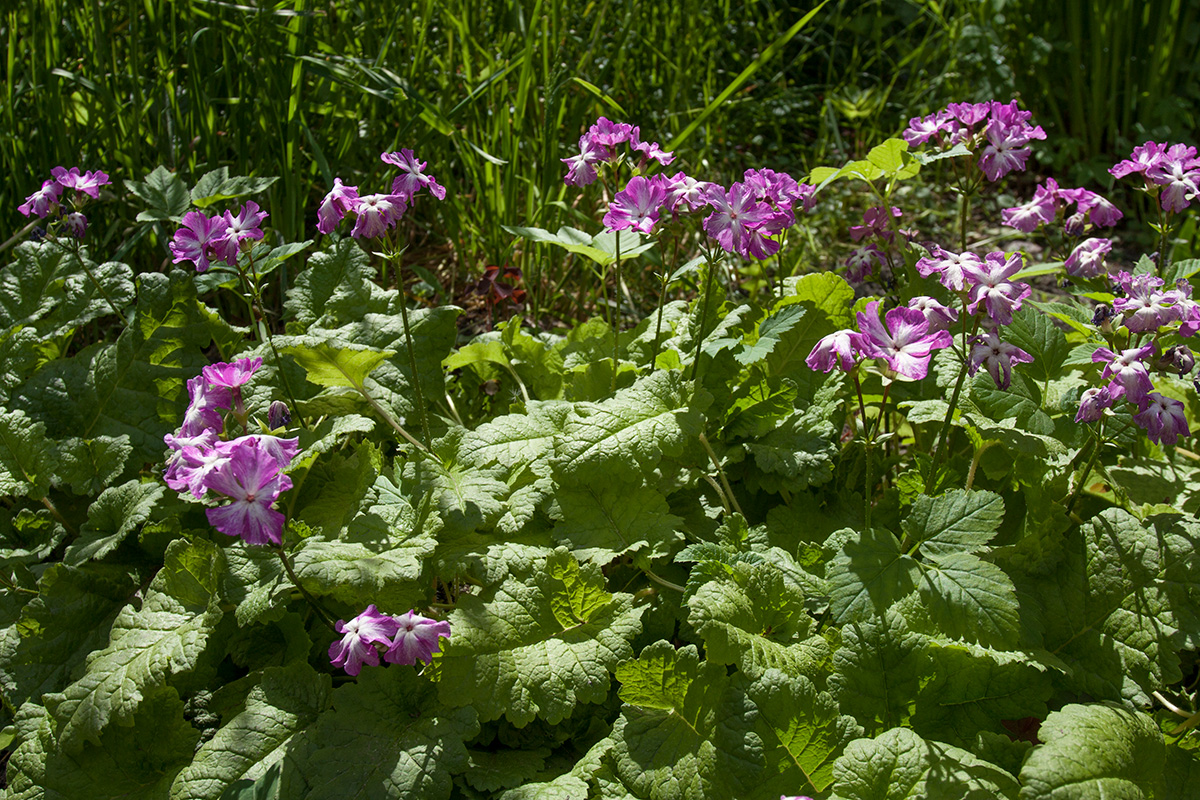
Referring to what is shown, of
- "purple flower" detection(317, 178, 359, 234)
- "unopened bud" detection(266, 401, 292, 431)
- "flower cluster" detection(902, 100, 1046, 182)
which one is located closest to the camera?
"unopened bud" detection(266, 401, 292, 431)

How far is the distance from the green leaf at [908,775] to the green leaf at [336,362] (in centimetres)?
118

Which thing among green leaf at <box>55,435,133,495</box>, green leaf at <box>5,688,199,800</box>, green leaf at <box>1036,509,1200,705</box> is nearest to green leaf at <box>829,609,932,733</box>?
green leaf at <box>1036,509,1200,705</box>

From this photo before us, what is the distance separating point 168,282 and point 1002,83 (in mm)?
4083

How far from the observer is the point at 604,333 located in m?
2.55

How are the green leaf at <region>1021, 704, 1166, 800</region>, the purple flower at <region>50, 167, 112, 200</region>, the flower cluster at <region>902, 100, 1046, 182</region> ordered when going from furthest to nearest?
1. the purple flower at <region>50, 167, 112, 200</region>
2. the flower cluster at <region>902, 100, 1046, 182</region>
3. the green leaf at <region>1021, 704, 1166, 800</region>

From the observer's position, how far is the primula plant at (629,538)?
1.59 metres

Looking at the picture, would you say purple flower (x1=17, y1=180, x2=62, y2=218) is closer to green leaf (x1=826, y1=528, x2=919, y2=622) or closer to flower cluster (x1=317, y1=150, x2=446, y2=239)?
flower cluster (x1=317, y1=150, x2=446, y2=239)

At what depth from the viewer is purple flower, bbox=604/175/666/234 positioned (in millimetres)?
1990

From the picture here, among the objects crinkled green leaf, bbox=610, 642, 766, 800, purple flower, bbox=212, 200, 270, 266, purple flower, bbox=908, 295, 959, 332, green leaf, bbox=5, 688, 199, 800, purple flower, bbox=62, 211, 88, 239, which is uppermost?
purple flower, bbox=908, 295, 959, 332

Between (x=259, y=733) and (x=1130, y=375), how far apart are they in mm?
1721

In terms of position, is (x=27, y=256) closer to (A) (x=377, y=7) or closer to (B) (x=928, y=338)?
(A) (x=377, y=7)

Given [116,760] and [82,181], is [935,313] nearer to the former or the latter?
[116,760]

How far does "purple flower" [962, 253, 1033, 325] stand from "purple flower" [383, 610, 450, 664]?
113cm

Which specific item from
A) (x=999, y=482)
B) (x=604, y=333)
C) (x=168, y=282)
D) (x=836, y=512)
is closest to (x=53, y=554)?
(x=168, y=282)
